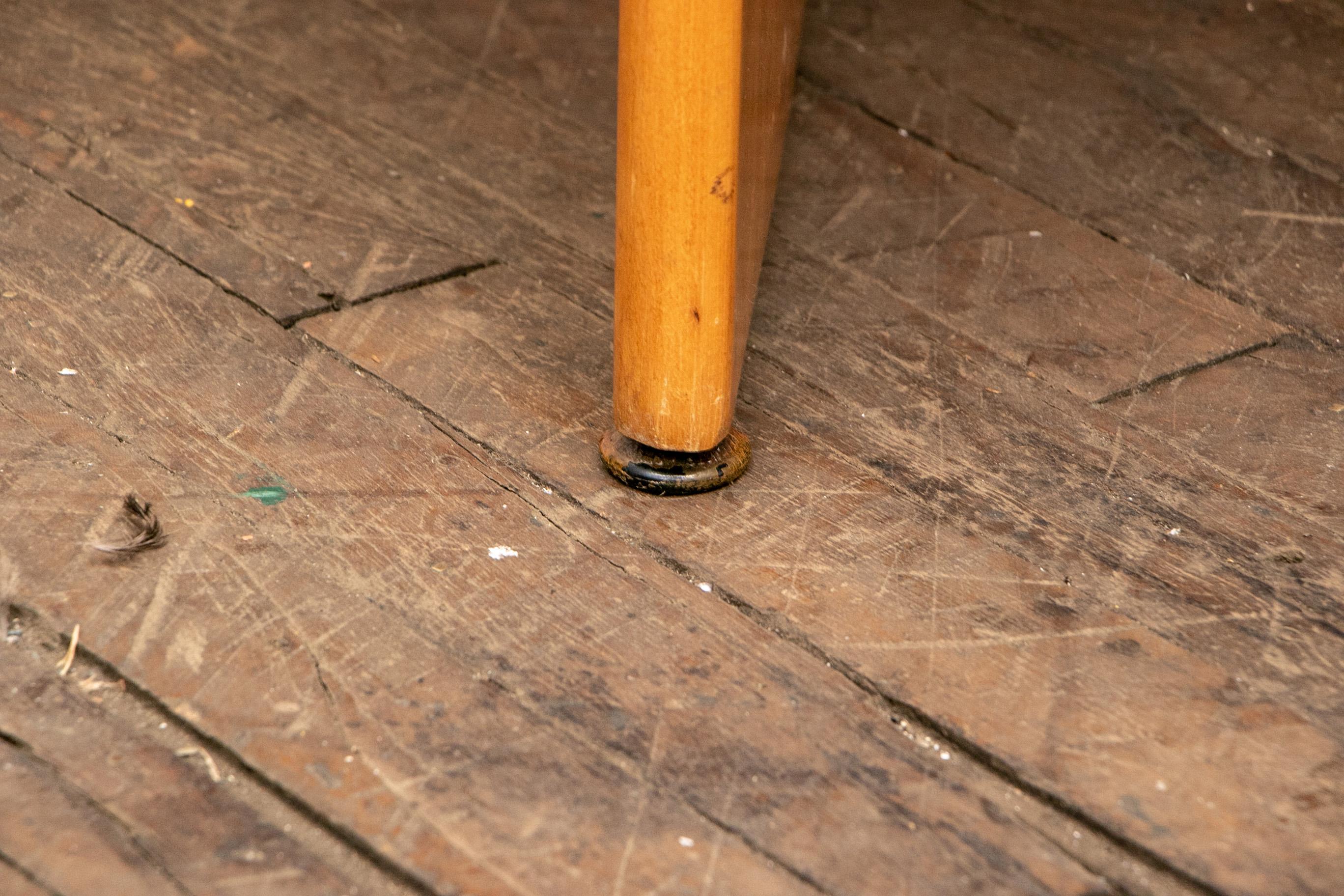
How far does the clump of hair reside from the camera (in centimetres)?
126

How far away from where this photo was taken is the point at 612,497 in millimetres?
1400

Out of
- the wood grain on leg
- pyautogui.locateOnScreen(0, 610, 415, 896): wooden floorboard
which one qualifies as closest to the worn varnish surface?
pyautogui.locateOnScreen(0, 610, 415, 896): wooden floorboard

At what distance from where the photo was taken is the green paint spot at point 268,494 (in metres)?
1.35

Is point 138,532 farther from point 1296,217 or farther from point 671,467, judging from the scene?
point 1296,217

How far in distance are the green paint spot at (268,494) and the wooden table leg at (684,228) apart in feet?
1.04

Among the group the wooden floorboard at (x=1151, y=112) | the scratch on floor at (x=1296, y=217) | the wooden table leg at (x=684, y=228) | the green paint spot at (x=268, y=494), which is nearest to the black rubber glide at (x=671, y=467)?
the wooden table leg at (x=684, y=228)

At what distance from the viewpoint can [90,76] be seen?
2070 millimetres

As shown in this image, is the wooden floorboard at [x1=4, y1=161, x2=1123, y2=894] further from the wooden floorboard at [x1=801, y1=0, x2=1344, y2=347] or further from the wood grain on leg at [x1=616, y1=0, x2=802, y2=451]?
the wooden floorboard at [x1=801, y1=0, x2=1344, y2=347]

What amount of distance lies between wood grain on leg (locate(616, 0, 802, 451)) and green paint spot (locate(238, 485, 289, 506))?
0.33 m

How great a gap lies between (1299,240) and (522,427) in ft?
3.86

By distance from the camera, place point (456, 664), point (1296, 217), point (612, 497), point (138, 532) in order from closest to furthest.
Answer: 1. point (456, 664)
2. point (138, 532)
3. point (612, 497)
4. point (1296, 217)

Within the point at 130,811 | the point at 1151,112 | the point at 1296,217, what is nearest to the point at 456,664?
the point at 130,811

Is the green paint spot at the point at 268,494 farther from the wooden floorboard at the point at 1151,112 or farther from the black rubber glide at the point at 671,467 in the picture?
the wooden floorboard at the point at 1151,112

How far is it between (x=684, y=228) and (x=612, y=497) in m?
0.29
